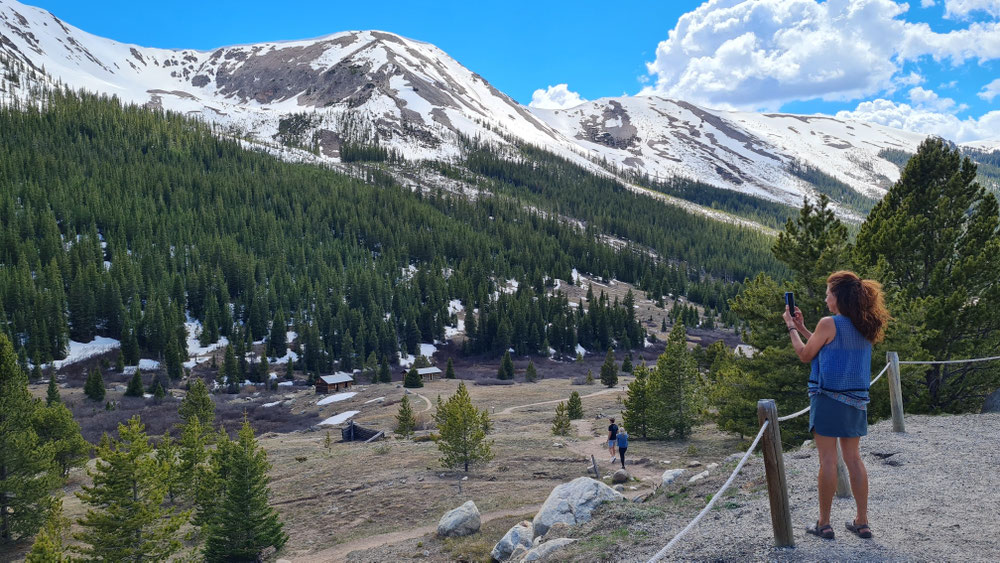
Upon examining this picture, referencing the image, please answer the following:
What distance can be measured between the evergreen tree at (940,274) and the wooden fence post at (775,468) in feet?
41.2

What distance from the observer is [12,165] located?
425ft

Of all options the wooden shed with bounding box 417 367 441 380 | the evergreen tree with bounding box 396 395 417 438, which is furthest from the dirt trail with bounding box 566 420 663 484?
the wooden shed with bounding box 417 367 441 380

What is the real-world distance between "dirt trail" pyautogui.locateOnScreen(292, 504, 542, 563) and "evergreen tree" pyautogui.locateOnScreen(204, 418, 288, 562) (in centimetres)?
148

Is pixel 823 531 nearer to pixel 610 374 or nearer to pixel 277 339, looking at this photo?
pixel 610 374

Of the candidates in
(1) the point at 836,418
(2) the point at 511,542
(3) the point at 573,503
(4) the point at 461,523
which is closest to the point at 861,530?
(1) the point at 836,418

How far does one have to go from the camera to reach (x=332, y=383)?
73375mm

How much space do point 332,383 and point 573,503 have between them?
6478 cm

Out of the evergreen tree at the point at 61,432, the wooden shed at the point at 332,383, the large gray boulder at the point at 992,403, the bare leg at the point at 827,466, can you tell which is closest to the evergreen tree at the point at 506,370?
the wooden shed at the point at 332,383

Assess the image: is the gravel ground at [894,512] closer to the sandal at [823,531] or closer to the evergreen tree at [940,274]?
the sandal at [823,531]

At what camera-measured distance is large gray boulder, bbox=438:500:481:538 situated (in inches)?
739

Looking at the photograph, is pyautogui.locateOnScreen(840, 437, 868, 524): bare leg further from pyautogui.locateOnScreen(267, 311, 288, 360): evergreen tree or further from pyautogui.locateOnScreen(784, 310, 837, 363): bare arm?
pyautogui.locateOnScreen(267, 311, 288, 360): evergreen tree

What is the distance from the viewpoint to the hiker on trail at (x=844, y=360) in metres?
5.86

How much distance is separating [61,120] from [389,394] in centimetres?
17400

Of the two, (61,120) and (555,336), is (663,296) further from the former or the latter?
(61,120)
